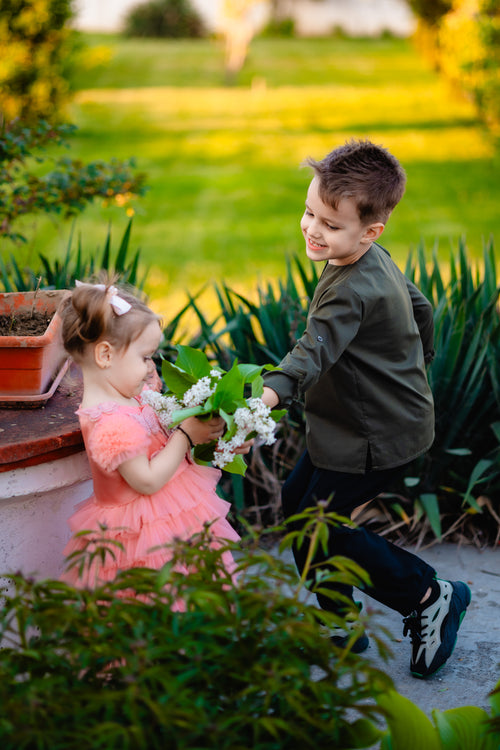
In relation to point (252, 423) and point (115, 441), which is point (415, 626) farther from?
point (115, 441)

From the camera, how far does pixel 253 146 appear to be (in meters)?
15.6

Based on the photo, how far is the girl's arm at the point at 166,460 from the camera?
2105 mm

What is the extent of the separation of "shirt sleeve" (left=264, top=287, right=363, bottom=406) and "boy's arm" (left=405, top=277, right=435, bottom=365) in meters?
0.41

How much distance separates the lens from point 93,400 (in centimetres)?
221

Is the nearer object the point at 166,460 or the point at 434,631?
the point at 166,460

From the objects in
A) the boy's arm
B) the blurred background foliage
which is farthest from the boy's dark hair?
the blurred background foliage

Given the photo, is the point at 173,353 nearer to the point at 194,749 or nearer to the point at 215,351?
the point at 215,351

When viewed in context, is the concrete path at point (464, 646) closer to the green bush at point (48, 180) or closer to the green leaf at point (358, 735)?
the green leaf at point (358, 735)

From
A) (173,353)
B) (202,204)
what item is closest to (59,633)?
(173,353)

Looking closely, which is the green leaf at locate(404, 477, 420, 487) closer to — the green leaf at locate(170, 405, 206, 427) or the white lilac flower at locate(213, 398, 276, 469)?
the white lilac flower at locate(213, 398, 276, 469)

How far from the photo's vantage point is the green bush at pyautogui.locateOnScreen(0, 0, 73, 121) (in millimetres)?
12375

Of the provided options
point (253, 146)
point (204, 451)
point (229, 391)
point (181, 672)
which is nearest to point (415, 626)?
A: point (204, 451)

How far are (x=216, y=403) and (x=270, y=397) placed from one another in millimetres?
159

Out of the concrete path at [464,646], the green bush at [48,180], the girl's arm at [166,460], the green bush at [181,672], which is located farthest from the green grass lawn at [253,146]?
the green bush at [181,672]
